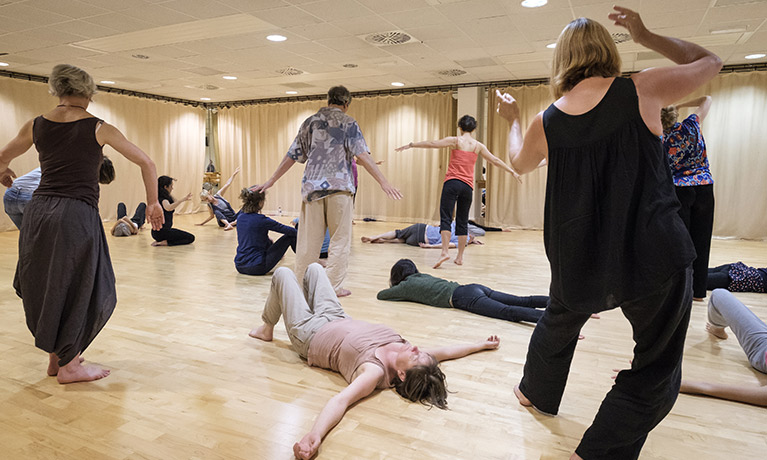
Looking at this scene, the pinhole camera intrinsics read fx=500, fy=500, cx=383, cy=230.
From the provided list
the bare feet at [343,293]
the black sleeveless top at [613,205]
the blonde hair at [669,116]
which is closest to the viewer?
the black sleeveless top at [613,205]

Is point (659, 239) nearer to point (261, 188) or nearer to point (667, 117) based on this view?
point (667, 117)

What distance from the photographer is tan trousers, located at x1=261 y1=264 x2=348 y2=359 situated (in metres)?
2.26

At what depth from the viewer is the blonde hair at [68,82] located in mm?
1948

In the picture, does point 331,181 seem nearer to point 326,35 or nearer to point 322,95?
point 326,35

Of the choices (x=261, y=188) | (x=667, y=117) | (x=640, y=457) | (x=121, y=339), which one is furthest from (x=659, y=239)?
(x=261, y=188)

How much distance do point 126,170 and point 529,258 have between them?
7644 mm

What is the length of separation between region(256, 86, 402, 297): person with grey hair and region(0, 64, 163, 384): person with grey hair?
1.33 metres

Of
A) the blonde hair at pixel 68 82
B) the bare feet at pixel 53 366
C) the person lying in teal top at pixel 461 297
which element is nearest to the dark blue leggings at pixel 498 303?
the person lying in teal top at pixel 461 297

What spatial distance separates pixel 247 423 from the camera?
176 centimetres

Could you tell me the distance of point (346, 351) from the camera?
81.0 inches

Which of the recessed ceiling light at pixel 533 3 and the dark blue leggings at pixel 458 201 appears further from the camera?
the dark blue leggings at pixel 458 201

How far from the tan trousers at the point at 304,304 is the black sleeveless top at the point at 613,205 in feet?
4.06

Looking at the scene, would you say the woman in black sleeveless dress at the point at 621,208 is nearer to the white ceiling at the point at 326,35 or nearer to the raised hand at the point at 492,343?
the raised hand at the point at 492,343

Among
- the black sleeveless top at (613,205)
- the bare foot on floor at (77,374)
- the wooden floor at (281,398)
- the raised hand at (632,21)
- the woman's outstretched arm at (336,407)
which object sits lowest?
the wooden floor at (281,398)
